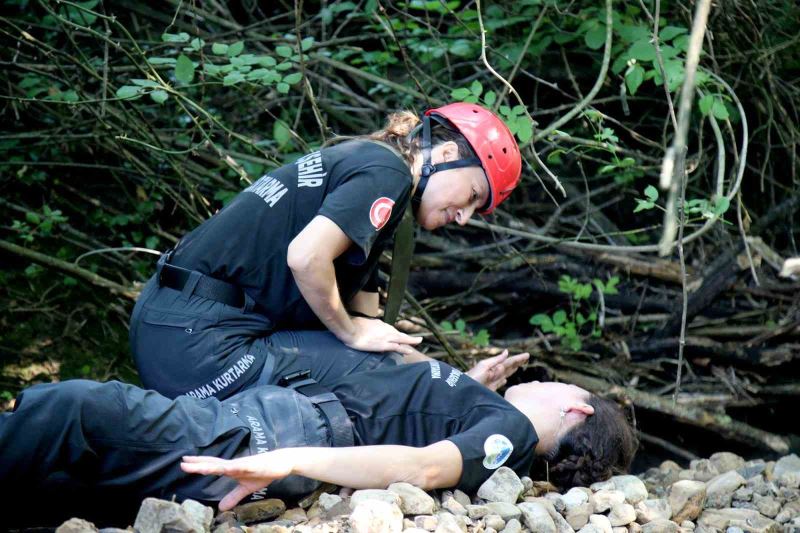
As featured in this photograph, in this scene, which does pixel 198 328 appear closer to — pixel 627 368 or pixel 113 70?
pixel 113 70

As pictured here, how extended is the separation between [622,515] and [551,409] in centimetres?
55

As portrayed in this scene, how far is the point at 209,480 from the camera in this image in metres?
Answer: 2.91

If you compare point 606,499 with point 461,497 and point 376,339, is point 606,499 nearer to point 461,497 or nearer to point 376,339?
point 461,497

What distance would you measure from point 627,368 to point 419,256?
1.46 meters

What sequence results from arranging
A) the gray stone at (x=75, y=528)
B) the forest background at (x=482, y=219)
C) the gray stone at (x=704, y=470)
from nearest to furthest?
the gray stone at (x=75, y=528)
the gray stone at (x=704, y=470)
the forest background at (x=482, y=219)

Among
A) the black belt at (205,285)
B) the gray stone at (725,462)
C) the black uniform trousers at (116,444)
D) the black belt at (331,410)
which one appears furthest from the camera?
the gray stone at (725,462)

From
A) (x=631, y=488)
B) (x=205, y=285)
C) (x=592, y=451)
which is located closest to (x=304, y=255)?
(x=205, y=285)

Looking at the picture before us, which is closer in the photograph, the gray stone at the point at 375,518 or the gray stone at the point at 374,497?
the gray stone at the point at 375,518

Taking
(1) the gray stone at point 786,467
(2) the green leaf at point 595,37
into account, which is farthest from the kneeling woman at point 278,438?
(2) the green leaf at point 595,37

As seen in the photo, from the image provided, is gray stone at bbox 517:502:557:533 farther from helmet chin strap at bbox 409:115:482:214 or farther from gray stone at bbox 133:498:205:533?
helmet chin strap at bbox 409:115:482:214

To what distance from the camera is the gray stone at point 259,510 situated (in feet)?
9.52

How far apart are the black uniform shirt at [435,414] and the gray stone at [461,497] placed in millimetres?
31

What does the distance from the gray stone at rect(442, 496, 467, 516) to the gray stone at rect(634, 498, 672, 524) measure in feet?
2.48

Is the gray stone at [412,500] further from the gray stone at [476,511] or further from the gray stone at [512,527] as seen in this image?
the gray stone at [512,527]
